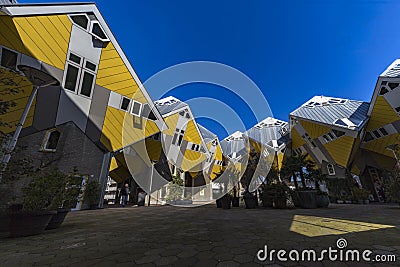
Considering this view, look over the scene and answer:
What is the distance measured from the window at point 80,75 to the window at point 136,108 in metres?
2.73

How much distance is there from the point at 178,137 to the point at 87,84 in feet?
33.9

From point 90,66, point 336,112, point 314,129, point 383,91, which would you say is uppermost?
point 336,112

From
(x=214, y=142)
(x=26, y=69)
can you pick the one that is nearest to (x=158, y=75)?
(x=26, y=69)

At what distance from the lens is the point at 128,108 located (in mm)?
12023

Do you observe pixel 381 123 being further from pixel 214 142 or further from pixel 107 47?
pixel 107 47

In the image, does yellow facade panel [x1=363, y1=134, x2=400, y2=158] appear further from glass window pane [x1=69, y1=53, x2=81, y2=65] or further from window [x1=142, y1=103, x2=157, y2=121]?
glass window pane [x1=69, y1=53, x2=81, y2=65]

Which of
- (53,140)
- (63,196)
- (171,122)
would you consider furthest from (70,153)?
(171,122)

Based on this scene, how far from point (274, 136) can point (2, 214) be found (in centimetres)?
3191

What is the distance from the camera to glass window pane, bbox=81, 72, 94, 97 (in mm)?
9828

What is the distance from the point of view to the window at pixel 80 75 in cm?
925

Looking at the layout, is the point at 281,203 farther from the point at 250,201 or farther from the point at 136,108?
the point at 136,108

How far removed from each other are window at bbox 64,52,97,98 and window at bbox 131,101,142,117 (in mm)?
2725

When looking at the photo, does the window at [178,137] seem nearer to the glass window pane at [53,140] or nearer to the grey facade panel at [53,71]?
the glass window pane at [53,140]

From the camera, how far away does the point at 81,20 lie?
A: 9500 millimetres
